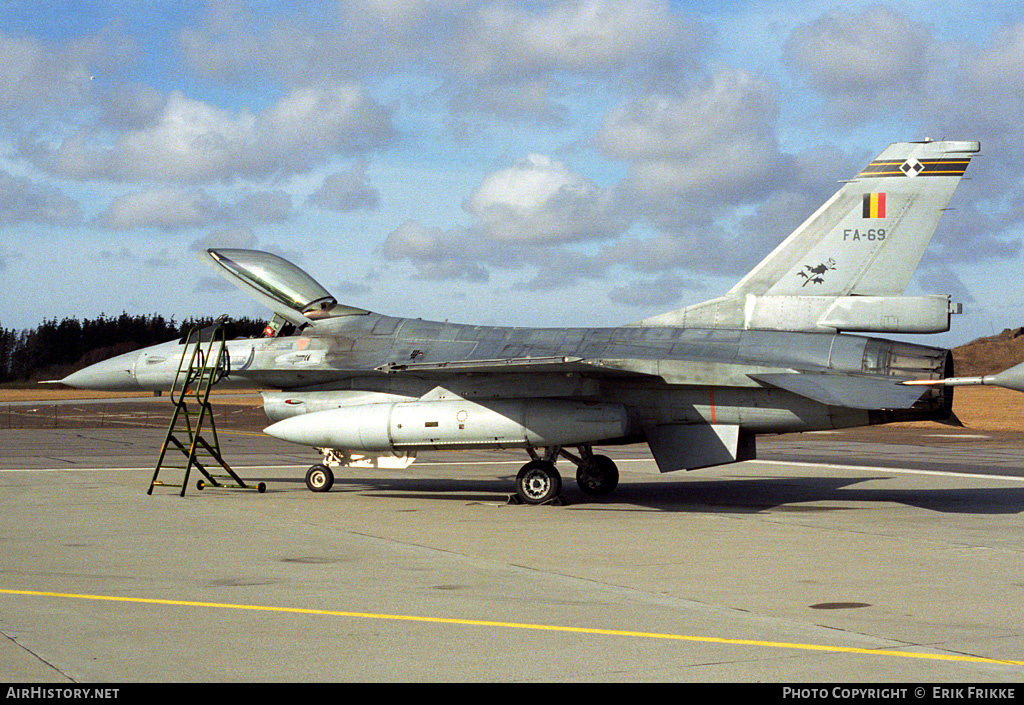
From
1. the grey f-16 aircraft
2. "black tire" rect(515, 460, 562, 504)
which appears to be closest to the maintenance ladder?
the grey f-16 aircraft

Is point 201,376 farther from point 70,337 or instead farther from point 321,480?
point 70,337

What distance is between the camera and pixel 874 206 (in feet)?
→ 47.8

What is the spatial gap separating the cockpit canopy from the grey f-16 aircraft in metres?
1.19

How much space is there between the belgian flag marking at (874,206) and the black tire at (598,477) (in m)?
5.46

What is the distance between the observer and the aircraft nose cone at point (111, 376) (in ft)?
58.1

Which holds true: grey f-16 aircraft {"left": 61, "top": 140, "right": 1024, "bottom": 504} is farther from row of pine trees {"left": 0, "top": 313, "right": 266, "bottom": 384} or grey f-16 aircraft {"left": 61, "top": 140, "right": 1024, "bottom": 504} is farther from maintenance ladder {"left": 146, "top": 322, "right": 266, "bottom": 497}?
row of pine trees {"left": 0, "top": 313, "right": 266, "bottom": 384}

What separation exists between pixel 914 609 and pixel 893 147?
28.6 feet

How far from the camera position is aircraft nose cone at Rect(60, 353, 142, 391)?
58.1 feet

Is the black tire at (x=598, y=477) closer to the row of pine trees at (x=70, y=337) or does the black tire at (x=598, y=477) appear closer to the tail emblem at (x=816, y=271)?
the tail emblem at (x=816, y=271)

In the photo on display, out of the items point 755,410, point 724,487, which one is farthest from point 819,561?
point 724,487

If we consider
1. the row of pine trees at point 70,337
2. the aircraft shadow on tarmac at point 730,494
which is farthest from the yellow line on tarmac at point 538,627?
the row of pine trees at point 70,337

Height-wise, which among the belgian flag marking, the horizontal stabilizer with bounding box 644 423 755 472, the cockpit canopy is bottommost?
the horizontal stabilizer with bounding box 644 423 755 472

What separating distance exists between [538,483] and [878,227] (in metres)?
6.03
